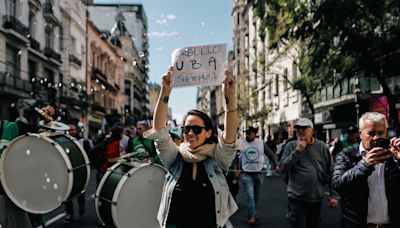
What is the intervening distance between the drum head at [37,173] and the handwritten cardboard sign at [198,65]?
247 cm

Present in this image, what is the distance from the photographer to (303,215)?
5.50m

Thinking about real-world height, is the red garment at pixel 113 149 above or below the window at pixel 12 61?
below

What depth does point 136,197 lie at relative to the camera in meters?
5.21

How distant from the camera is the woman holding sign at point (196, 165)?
3.32 metres

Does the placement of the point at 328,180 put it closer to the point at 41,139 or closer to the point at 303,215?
the point at 303,215

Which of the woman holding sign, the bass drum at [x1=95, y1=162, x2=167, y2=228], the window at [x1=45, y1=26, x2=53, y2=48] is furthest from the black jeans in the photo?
the window at [x1=45, y1=26, x2=53, y2=48]

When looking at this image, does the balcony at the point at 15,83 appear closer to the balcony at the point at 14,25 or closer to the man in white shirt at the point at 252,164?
the balcony at the point at 14,25

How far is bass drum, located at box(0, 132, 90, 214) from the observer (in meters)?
5.38

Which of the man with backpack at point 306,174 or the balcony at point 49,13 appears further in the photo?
the balcony at point 49,13

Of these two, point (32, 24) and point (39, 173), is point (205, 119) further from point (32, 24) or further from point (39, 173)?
point (32, 24)

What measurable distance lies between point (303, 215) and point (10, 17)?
21.8 m

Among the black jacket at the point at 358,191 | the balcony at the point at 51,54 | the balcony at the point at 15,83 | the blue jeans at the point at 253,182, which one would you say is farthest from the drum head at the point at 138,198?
the balcony at the point at 51,54

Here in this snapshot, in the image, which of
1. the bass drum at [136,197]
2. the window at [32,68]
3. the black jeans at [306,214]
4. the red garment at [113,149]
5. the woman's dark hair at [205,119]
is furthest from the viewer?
the window at [32,68]

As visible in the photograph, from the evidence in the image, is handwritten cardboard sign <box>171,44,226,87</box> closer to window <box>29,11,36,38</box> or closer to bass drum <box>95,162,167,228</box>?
bass drum <box>95,162,167,228</box>
